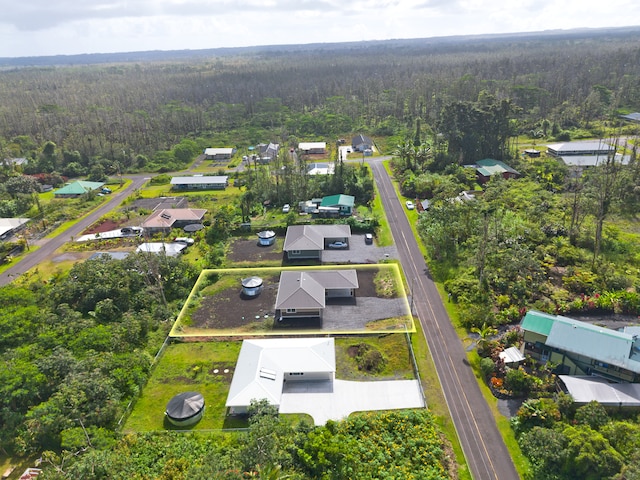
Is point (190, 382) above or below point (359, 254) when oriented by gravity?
below

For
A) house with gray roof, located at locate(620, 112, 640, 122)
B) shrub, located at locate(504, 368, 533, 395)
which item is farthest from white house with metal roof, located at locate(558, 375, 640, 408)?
house with gray roof, located at locate(620, 112, 640, 122)

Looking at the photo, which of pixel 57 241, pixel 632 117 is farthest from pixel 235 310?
pixel 632 117

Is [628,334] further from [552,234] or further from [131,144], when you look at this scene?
[131,144]

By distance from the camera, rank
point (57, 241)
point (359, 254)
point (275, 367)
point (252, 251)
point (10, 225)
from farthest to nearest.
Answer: point (10, 225) → point (57, 241) → point (252, 251) → point (359, 254) → point (275, 367)

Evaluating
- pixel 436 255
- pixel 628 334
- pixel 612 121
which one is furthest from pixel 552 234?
pixel 612 121

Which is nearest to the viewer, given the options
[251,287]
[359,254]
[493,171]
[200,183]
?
[251,287]

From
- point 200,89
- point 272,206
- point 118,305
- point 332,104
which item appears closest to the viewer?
point 118,305

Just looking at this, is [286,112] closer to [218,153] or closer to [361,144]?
[218,153]

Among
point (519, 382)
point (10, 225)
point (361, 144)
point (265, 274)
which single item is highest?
point (361, 144)
